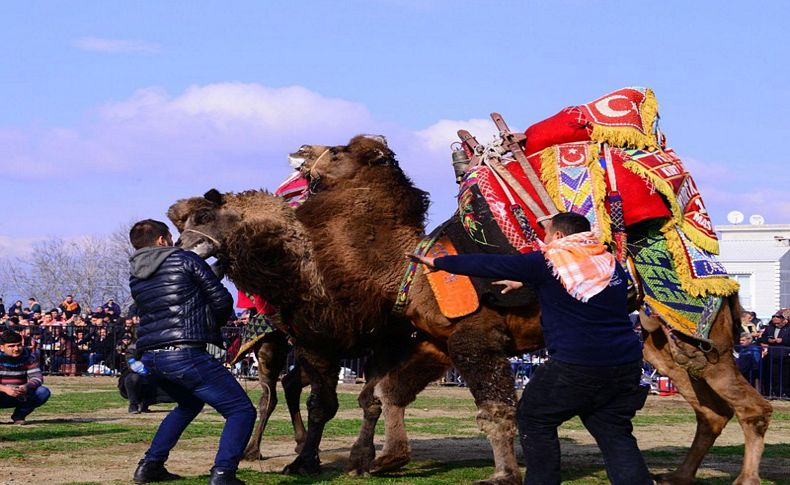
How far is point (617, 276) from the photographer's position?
21.0 feet

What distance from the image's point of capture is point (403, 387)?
29.6ft

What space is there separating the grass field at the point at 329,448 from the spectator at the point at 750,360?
3.51 meters

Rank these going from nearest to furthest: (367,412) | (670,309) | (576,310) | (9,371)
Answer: (576,310), (670,309), (367,412), (9,371)

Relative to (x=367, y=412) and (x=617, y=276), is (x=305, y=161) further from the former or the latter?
(x=617, y=276)

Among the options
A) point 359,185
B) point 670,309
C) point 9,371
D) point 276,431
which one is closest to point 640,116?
point 670,309

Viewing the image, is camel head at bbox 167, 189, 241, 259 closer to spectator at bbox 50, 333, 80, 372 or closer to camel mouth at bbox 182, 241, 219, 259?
camel mouth at bbox 182, 241, 219, 259

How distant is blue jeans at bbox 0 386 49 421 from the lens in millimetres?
Answer: 13672

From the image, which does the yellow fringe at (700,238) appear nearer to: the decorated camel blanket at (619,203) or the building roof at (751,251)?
the decorated camel blanket at (619,203)

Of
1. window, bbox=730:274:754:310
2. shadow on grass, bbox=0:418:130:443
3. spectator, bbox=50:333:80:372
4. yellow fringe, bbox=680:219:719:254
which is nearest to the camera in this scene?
yellow fringe, bbox=680:219:719:254

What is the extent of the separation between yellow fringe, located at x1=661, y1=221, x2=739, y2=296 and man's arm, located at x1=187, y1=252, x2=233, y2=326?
3.36 metres

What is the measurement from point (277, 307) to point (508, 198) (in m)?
1.94

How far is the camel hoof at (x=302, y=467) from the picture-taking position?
9.04 metres

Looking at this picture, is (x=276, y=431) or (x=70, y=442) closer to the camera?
(x=70, y=442)

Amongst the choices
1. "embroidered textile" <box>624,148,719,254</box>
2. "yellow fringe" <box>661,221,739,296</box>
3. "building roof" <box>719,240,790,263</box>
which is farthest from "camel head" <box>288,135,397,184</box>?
"building roof" <box>719,240,790,263</box>
